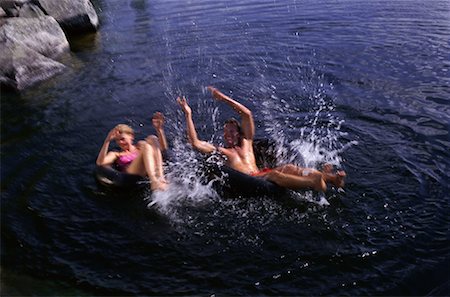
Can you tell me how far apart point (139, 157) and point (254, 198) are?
1971mm

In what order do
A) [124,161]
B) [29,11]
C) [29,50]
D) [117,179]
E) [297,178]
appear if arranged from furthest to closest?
[29,11], [29,50], [124,161], [117,179], [297,178]

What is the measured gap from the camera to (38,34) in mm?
13555

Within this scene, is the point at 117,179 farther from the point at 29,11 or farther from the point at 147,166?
the point at 29,11

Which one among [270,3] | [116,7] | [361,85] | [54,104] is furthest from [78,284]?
[116,7]

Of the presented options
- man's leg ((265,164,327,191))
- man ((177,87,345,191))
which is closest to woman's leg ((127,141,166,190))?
man ((177,87,345,191))

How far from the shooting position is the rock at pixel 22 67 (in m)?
11.4

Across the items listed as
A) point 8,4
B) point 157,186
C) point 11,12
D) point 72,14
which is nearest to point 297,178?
point 157,186

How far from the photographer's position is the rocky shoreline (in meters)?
11.7

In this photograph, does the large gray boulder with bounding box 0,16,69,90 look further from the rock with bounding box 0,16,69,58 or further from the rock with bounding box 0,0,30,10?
the rock with bounding box 0,0,30,10

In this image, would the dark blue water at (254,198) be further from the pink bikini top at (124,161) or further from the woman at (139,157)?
the pink bikini top at (124,161)

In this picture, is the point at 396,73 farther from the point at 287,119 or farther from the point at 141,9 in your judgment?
the point at 141,9

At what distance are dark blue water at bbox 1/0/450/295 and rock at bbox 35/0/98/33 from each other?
92.6 inches

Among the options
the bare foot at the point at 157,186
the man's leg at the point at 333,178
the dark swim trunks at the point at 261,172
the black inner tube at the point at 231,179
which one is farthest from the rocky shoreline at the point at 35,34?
the man's leg at the point at 333,178

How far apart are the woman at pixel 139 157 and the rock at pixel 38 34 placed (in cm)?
666
